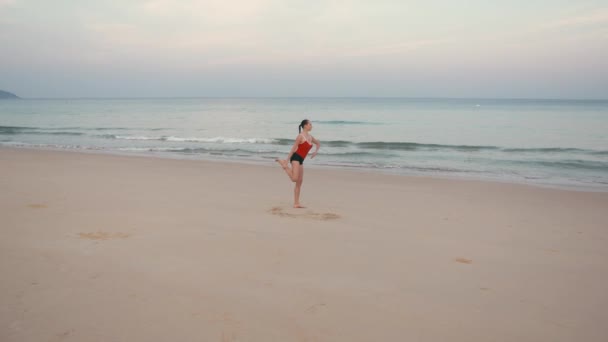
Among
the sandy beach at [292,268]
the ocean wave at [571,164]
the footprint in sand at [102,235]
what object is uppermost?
the ocean wave at [571,164]

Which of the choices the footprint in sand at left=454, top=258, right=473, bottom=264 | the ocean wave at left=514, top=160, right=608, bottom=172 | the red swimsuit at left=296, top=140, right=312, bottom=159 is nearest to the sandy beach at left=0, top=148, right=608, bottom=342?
the footprint in sand at left=454, top=258, right=473, bottom=264

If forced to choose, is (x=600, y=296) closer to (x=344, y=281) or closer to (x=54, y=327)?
(x=344, y=281)

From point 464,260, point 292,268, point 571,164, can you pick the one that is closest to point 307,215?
point 292,268

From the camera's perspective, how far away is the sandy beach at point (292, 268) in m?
3.38

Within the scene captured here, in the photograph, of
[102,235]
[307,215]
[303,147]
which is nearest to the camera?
[102,235]

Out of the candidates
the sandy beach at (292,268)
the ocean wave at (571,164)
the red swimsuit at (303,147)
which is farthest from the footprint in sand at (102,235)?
the ocean wave at (571,164)

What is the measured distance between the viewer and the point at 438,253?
17.5 feet

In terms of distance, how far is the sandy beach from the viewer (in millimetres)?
3377

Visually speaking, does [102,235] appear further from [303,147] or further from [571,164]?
[571,164]

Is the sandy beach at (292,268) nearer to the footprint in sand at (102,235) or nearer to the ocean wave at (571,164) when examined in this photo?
the footprint in sand at (102,235)

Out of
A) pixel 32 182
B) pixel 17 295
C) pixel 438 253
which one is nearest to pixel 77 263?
pixel 17 295

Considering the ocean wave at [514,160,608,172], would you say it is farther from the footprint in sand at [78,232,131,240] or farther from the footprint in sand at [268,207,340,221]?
the footprint in sand at [78,232,131,240]

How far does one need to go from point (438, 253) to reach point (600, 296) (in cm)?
174

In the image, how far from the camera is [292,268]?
4605 mm
